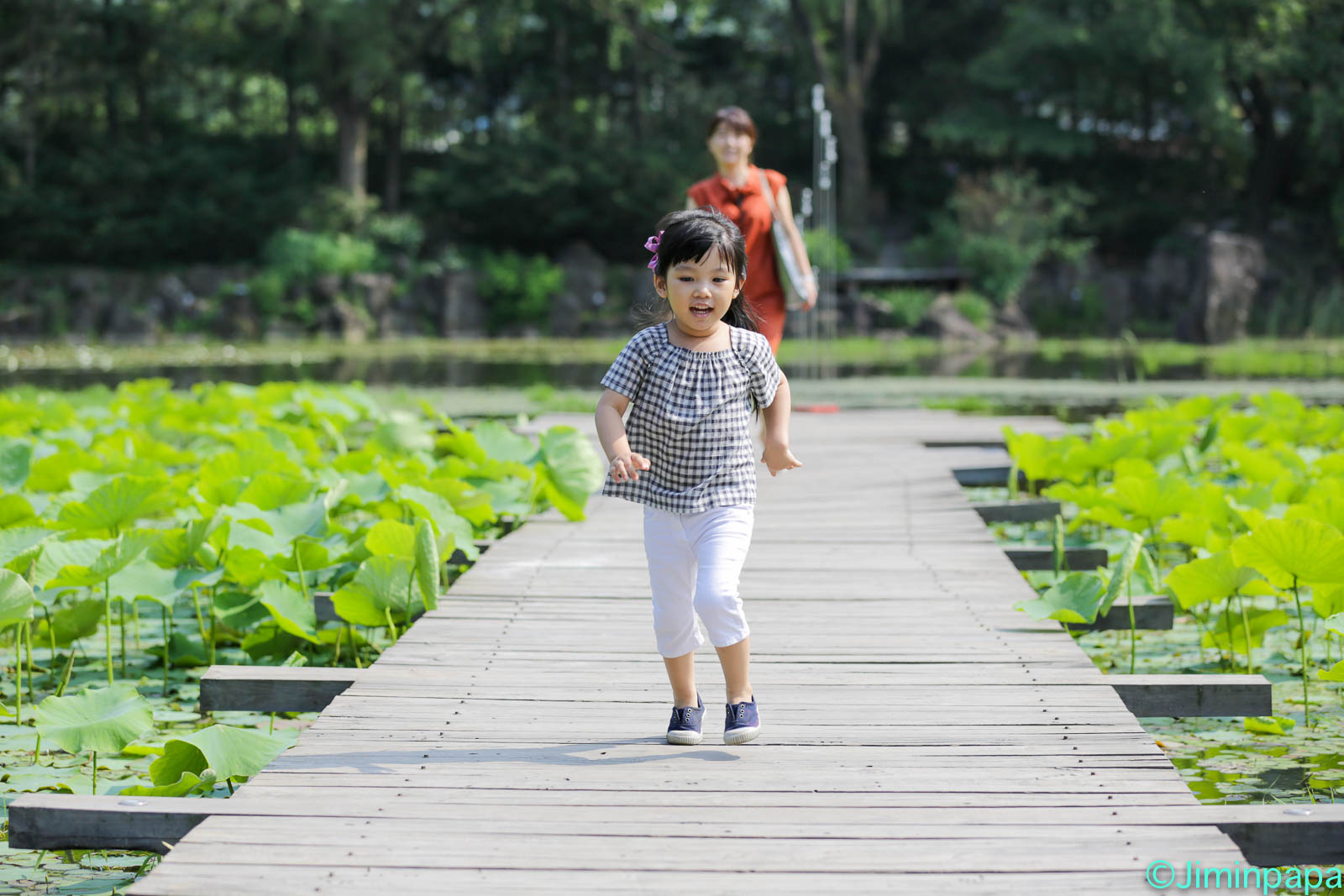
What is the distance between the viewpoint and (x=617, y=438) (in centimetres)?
216

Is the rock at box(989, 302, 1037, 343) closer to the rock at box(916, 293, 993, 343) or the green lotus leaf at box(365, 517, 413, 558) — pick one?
the rock at box(916, 293, 993, 343)

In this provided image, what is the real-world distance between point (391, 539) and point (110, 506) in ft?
2.39

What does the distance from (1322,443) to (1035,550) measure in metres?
2.35

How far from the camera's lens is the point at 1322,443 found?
17.7ft

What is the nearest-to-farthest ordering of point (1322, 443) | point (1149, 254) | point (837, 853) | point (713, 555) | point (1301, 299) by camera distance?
point (837, 853) → point (713, 555) → point (1322, 443) → point (1301, 299) → point (1149, 254)

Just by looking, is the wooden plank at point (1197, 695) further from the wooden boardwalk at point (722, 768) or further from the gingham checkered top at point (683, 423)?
the gingham checkered top at point (683, 423)

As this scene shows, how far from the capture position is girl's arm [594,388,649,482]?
2115 mm

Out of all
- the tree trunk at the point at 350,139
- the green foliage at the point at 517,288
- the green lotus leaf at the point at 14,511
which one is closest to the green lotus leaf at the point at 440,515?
the green lotus leaf at the point at 14,511

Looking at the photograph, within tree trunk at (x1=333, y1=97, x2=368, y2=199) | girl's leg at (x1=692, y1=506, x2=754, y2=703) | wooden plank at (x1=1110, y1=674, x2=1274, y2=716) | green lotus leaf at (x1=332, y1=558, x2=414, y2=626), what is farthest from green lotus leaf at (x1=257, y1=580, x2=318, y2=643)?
tree trunk at (x1=333, y1=97, x2=368, y2=199)

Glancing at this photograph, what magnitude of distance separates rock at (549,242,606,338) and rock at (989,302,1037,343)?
6360 millimetres

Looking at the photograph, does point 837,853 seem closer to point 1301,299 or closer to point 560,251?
point 1301,299

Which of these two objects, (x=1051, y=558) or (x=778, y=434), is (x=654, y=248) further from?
(x=1051, y=558)

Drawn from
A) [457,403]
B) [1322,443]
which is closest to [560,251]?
[457,403]

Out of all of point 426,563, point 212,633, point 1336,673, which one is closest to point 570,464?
point 212,633
